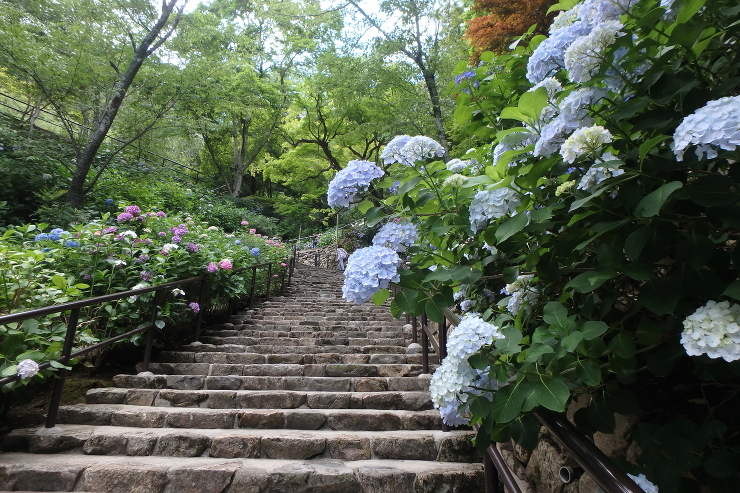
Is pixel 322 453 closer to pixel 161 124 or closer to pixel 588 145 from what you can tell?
pixel 588 145

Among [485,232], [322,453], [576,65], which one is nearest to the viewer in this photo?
[576,65]

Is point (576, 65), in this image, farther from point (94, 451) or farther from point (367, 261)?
point (94, 451)

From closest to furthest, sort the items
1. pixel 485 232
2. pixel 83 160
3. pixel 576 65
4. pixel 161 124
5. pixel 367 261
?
pixel 576 65 < pixel 485 232 < pixel 367 261 < pixel 83 160 < pixel 161 124

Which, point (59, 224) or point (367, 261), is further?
point (59, 224)

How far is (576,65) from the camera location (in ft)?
3.06

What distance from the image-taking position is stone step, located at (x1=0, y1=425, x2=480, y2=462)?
230 centimetres

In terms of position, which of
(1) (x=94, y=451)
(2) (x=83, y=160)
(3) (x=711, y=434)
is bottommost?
(1) (x=94, y=451)

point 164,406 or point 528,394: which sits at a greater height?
point 528,394

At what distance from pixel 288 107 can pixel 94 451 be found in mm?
14870

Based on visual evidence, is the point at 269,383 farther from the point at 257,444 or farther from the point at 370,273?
the point at 370,273

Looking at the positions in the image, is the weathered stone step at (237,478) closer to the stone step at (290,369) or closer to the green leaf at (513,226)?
the stone step at (290,369)

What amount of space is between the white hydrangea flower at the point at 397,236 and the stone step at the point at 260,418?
5.76 ft

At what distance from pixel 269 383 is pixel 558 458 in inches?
94.0

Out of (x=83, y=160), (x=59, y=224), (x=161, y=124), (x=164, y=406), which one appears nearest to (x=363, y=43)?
(x=161, y=124)
